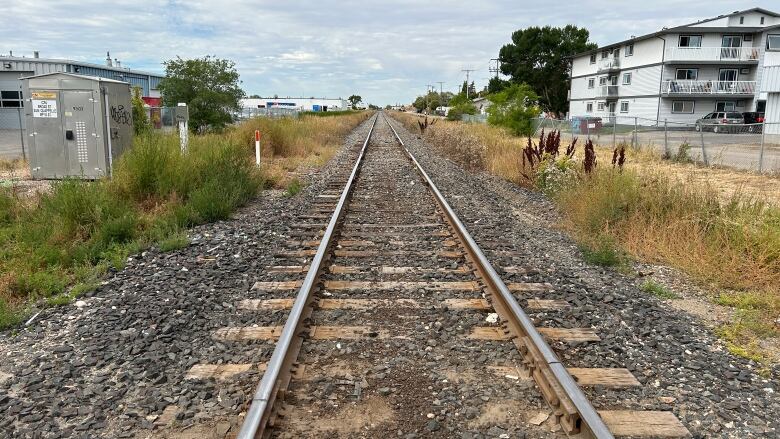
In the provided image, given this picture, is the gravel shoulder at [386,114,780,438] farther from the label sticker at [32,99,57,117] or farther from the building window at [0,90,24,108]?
the building window at [0,90,24,108]

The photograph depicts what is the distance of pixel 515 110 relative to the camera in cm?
3397

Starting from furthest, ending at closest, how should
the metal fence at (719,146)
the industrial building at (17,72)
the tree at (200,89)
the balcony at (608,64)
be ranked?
the balcony at (608,64)
the industrial building at (17,72)
the tree at (200,89)
the metal fence at (719,146)

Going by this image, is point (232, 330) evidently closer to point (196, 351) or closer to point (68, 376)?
point (196, 351)

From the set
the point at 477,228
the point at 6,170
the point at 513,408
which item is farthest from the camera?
the point at 6,170

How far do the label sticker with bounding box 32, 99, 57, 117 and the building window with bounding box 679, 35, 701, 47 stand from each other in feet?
175

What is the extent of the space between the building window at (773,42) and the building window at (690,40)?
555cm

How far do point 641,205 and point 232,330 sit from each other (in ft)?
21.1

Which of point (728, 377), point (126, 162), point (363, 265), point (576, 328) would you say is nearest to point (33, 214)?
point (126, 162)

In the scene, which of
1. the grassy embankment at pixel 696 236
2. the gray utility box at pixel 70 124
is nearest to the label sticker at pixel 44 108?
the gray utility box at pixel 70 124

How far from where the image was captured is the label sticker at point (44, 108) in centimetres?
1332

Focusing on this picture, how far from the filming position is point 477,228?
9.32m

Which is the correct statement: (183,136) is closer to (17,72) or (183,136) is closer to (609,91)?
(17,72)

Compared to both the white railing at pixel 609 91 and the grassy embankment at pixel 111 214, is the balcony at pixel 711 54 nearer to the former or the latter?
the white railing at pixel 609 91

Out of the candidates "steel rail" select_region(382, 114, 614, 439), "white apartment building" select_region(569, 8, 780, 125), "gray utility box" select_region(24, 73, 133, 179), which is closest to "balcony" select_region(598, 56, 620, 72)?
"white apartment building" select_region(569, 8, 780, 125)
